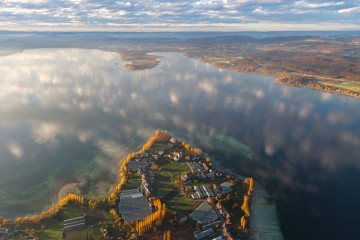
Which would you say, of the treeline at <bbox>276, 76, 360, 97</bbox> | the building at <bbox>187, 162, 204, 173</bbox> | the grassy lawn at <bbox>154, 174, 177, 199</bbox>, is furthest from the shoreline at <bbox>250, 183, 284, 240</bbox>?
the treeline at <bbox>276, 76, 360, 97</bbox>

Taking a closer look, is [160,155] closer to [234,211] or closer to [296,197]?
[234,211]

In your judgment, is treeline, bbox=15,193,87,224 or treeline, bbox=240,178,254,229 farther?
treeline, bbox=240,178,254,229

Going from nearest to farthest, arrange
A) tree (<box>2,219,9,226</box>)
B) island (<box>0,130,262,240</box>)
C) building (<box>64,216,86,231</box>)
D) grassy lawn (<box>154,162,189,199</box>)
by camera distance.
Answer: island (<box>0,130,262,240</box>) → building (<box>64,216,86,231</box>) → tree (<box>2,219,9,226</box>) → grassy lawn (<box>154,162,189,199</box>)

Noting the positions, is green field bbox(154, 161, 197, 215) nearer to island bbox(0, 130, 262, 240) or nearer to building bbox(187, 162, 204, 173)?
island bbox(0, 130, 262, 240)

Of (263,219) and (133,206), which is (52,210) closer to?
(133,206)

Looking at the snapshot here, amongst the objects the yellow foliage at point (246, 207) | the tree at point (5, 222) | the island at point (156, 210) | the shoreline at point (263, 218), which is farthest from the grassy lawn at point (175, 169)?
the tree at point (5, 222)

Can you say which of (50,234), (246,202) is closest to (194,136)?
(246,202)

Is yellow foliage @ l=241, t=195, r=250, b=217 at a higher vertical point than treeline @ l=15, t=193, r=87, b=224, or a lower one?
higher

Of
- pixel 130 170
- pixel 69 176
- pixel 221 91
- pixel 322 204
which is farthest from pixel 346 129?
pixel 69 176
